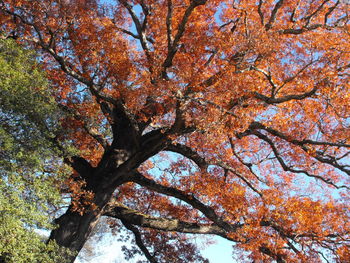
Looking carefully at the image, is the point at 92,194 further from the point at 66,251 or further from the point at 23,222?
the point at 23,222

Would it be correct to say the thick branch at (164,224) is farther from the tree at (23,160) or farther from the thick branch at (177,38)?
the thick branch at (177,38)

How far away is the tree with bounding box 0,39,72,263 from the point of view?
262 inches

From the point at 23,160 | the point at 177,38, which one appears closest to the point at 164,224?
the point at 23,160

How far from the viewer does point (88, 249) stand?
2867 centimetres

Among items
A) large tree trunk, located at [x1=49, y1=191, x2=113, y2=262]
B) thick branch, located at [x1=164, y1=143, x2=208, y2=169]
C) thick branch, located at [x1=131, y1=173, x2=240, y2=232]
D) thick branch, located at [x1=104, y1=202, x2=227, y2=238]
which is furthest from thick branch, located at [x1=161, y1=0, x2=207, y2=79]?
thick branch, located at [x1=104, y1=202, x2=227, y2=238]

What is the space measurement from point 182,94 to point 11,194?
17.0ft

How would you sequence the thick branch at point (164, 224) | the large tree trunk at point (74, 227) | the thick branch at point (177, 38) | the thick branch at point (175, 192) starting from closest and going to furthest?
the thick branch at point (177, 38) → the large tree trunk at point (74, 227) → the thick branch at point (175, 192) → the thick branch at point (164, 224)

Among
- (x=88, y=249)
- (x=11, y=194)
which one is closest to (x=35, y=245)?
(x=11, y=194)

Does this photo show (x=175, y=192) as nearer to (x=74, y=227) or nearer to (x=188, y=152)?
(x=188, y=152)

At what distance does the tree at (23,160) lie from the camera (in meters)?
6.65

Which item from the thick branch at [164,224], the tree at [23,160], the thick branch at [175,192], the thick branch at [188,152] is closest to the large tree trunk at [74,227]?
the thick branch at [164,224]

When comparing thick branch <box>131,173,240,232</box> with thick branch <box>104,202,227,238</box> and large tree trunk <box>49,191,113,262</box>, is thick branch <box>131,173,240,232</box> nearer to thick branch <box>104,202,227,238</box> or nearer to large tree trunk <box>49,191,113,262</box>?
thick branch <box>104,202,227,238</box>

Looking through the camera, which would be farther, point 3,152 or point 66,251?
point 66,251

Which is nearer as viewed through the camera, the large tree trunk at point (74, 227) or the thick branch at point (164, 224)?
the large tree trunk at point (74, 227)
